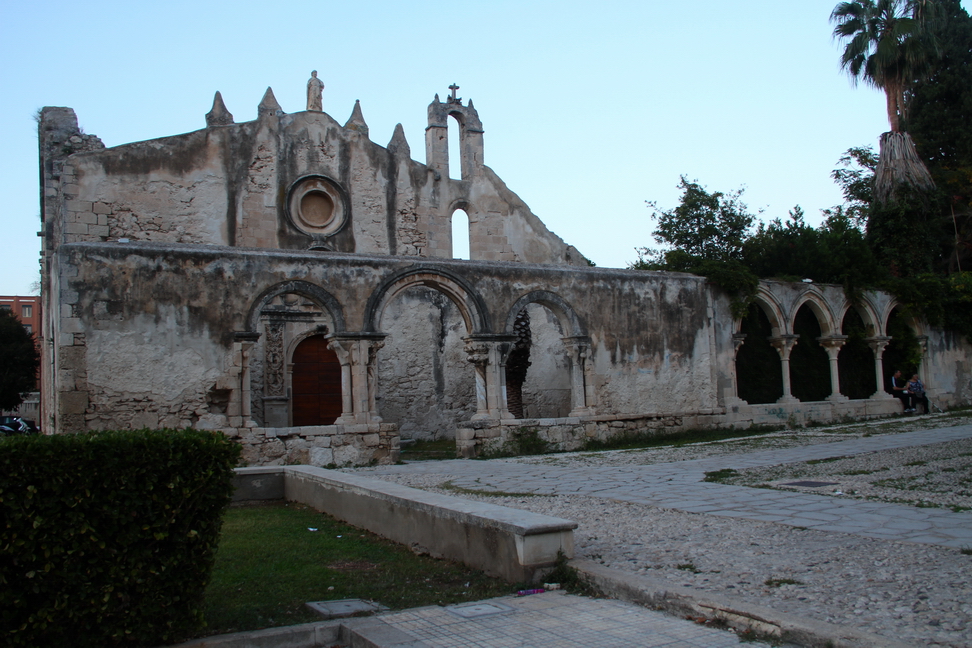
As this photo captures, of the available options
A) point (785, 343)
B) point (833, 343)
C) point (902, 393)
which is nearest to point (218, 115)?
point (785, 343)

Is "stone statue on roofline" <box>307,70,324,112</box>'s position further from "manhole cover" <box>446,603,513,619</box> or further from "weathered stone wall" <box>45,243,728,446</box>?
"manhole cover" <box>446,603,513,619</box>

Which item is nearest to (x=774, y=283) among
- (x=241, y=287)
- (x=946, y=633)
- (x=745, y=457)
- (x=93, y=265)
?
(x=745, y=457)

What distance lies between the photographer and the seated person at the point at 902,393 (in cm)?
1998

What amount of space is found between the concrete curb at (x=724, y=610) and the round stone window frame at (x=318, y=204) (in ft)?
54.4

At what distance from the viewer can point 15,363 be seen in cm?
3591

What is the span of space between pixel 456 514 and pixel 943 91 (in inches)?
1283

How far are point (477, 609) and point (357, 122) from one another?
19.1 metres

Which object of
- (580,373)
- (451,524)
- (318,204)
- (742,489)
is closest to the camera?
(451,524)

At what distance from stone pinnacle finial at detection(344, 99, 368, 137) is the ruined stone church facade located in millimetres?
48

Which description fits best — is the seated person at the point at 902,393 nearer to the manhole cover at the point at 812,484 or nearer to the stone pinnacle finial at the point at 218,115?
the manhole cover at the point at 812,484

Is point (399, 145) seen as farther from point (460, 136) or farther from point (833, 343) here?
point (833, 343)

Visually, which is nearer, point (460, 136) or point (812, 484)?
point (812, 484)

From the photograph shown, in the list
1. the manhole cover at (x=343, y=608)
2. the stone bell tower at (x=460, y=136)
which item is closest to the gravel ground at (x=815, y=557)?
the manhole cover at (x=343, y=608)

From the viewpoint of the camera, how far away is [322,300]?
13.4m
